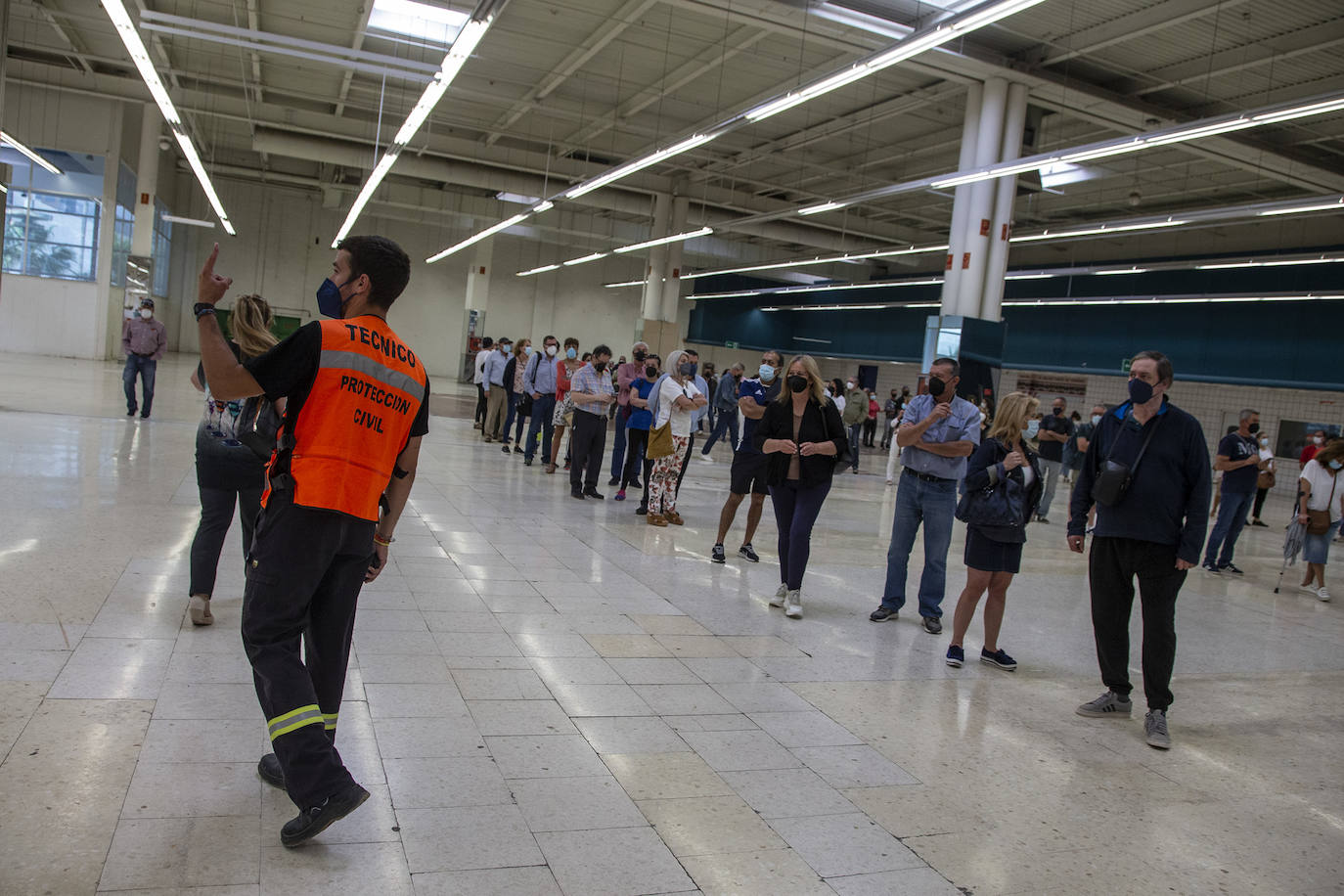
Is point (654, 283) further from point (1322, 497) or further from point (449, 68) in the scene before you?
point (1322, 497)

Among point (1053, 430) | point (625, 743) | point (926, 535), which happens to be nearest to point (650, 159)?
point (1053, 430)

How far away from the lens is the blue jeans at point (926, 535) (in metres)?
5.07

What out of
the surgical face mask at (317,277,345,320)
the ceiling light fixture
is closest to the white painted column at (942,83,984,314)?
the ceiling light fixture

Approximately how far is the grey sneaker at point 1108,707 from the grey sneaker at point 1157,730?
0.16 metres

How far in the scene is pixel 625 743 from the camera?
10.2 feet

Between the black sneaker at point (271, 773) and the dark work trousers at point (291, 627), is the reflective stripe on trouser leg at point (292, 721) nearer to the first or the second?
the dark work trousers at point (291, 627)

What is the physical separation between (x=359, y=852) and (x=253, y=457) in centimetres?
196

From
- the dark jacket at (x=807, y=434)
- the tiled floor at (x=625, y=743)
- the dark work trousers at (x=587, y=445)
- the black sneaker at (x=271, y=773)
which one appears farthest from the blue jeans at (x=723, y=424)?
the black sneaker at (x=271, y=773)

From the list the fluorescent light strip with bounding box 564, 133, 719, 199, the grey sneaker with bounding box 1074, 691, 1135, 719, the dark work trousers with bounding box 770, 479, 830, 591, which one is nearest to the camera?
the grey sneaker with bounding box 1074, 691, 1135, 719

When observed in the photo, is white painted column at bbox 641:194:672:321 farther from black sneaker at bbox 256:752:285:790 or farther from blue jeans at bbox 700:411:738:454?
black sneaker at bbox 256:752:285:790

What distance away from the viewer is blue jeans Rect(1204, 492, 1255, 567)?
812 centimetres

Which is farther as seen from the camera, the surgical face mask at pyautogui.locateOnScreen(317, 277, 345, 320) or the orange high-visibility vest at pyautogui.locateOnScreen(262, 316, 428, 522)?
the surgical face mask at pyautogui.locateOnScreen(317, 277, 345, 320)

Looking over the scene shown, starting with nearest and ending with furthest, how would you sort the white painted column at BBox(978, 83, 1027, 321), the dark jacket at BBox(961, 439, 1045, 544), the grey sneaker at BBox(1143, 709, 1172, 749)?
the grey sneaker at BBox(1143, 709, 1172, 749), the dark jacket at BBox(961, 439, 1045, 544), the white painted column at BBox(978, 83, 1027, 321)

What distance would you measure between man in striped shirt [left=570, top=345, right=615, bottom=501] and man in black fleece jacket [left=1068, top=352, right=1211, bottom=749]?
17.5 feet
